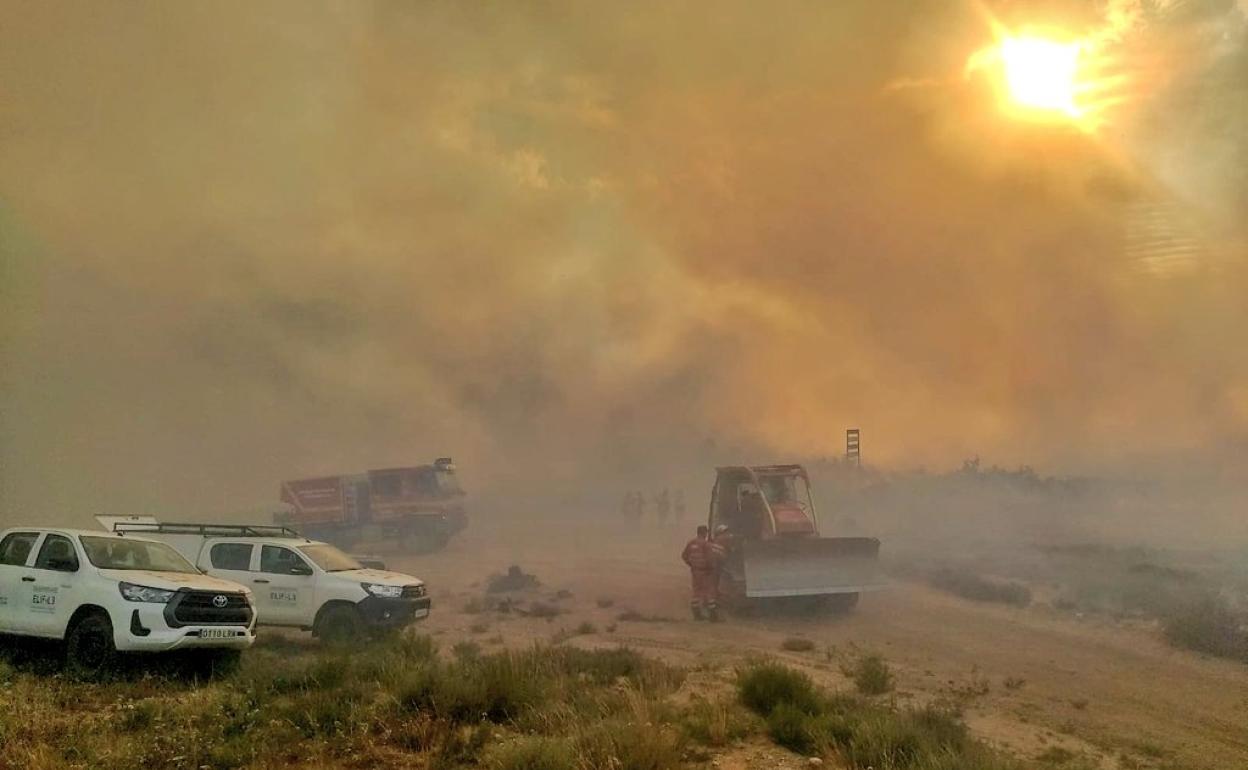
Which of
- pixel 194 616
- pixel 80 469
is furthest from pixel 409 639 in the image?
pixel 80 469

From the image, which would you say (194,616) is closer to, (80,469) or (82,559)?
(82,559)

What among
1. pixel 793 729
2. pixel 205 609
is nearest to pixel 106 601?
pixel 205 609

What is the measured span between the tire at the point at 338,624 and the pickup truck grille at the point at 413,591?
2.76 ft

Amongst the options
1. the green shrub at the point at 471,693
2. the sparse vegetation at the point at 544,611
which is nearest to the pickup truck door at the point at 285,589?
the green shrub at the point at 471,693

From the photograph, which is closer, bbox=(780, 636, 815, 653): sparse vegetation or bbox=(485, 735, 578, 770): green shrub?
bbox=(485, 735, 578, 770): green shrub

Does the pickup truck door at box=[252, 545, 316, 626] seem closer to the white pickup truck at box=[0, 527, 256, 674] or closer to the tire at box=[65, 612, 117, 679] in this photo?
the white pickup truck at box=[0, 527, 256, 674]

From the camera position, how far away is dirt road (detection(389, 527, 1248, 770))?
Result: 9711 mm

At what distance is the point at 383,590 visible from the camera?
45.7 feet

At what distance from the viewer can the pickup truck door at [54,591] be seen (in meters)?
10.3

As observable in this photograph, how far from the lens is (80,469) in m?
62.7

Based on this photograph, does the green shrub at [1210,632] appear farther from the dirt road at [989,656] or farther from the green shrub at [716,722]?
the green shrub at [716,722]

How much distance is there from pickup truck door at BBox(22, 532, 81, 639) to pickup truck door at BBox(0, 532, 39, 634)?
80mm

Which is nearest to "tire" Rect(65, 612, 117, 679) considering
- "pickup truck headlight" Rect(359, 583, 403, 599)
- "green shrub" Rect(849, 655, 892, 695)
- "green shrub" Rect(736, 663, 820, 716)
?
"pickup truck headlight" Rect(359, 583, 403, 599)

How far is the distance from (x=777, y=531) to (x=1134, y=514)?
45.8 meters
